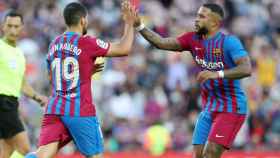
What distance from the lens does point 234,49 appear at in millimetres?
10844

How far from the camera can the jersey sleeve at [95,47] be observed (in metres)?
10.0

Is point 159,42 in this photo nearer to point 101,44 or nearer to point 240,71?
point 240,71

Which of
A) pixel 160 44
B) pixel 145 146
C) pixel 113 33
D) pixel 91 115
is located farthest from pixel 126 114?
pixel 91 115

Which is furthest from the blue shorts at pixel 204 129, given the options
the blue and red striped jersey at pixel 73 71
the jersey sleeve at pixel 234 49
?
the blue and red striped jersey at pixel 73 71

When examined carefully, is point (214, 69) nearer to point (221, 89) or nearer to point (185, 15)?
point (221, 89)

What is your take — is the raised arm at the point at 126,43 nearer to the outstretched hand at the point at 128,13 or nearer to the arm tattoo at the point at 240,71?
the outstretched hand at the point at 128,13

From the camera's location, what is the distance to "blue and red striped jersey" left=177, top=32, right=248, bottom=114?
1102 cm

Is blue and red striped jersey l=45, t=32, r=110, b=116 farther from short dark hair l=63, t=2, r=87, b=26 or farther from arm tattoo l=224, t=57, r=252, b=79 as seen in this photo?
arm tattoo l=224, t=57, r=252, b=79

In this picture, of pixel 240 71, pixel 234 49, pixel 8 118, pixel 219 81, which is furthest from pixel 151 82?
pixel 240 71

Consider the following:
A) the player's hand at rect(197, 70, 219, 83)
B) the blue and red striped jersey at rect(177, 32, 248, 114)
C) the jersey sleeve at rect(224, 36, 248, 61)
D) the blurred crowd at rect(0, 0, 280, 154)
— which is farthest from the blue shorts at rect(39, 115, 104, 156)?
the blurred crowd at rect(0, 0, 280, 154)

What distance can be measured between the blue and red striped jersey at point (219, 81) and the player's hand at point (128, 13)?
47.7 inches

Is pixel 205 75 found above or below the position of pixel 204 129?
above

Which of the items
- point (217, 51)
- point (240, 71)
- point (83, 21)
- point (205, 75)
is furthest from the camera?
point (217, 51)

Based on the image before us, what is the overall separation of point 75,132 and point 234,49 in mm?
2076
